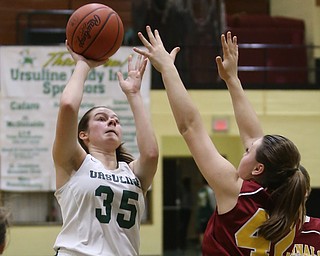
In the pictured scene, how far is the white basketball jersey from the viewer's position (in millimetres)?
3271

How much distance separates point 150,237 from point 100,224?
24.9 feet

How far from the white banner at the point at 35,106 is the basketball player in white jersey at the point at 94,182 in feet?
22.9

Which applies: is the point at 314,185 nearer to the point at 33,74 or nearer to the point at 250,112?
the point at 33,74

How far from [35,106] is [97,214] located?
7513 mm

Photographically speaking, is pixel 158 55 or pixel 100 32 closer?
pixel 158 55

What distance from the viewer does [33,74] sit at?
10.6 metres

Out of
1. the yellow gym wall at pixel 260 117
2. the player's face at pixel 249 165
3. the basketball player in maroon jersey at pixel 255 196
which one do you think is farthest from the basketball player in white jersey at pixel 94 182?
the yellow gym wall at pixel 260 117

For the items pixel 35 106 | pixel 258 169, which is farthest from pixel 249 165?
pixel 35 106

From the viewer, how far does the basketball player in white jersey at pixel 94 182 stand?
3.25 metres

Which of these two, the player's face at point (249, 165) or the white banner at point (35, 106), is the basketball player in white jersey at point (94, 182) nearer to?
the player's face at point (249, 165)

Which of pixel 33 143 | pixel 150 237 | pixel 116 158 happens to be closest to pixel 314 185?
pixel 150 237

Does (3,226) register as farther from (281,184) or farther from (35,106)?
(35,106)

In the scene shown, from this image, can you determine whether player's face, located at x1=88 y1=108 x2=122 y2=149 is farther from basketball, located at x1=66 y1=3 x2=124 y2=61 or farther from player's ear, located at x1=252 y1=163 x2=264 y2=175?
player's ear, located at x1=252 y1=163 x2=264 y2=175

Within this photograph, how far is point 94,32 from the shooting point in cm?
373
